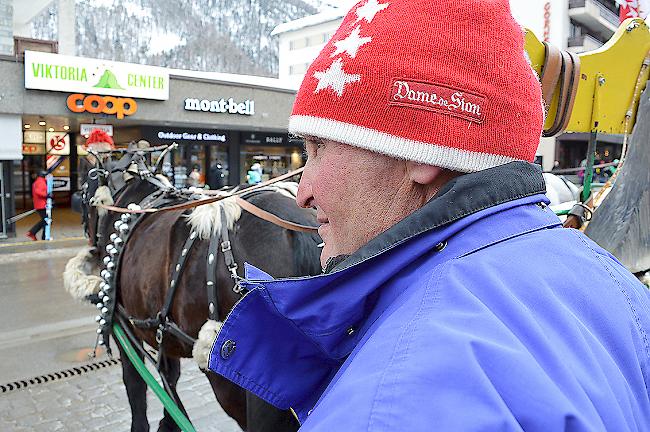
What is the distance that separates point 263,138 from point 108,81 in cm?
780

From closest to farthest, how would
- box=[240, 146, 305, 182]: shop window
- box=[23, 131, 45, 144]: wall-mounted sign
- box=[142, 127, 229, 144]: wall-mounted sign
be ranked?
box=[142, 127, 229, 144]: wall-mounted sign
box=[23, 131, 45, 144]: wall-mounted sign
box=[240, 146, 305, 182]: shop window

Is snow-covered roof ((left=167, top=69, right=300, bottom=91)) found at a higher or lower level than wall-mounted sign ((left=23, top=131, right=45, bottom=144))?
higher

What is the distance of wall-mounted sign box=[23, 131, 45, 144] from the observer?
1969 centimetres

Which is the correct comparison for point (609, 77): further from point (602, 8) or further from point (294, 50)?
point (294, 50)

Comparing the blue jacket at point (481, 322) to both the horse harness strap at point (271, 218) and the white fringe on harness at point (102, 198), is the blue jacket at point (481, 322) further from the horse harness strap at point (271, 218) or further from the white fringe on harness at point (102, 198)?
the white fringe on harness at point (102, 198)

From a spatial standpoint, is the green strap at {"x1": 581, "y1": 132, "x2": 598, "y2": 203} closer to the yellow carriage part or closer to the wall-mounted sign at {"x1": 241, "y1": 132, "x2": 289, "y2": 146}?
the yellow carriage part

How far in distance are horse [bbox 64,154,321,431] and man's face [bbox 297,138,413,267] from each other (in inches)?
74.0

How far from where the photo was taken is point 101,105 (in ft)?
48.8

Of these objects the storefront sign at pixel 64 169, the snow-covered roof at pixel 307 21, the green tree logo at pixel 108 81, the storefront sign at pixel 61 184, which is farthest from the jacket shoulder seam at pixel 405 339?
the snow-covered roof at pixel 307 21

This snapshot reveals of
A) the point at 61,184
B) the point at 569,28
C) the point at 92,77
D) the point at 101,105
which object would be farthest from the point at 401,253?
the point at 569,28

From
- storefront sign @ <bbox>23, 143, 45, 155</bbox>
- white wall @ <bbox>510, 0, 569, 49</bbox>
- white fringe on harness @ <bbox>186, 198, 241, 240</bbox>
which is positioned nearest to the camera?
white fringe on harness @ <bbox>186, 198, 241, 240</bbox>

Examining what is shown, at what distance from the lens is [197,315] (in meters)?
3.14

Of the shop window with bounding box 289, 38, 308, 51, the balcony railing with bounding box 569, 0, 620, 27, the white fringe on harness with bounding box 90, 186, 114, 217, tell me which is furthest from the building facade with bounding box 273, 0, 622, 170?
the shop window with bounding box 289, 38, 308, 51

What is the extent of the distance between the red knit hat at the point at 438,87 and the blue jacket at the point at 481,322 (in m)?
0.09
